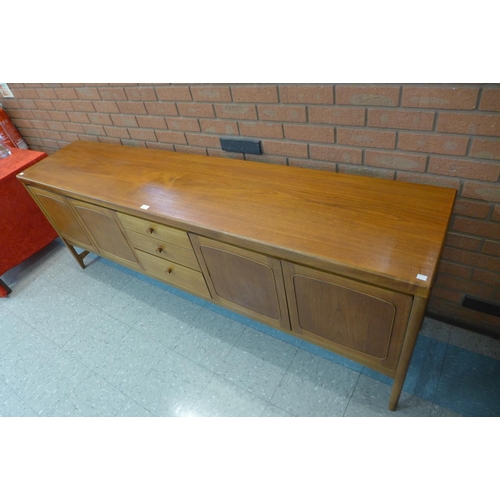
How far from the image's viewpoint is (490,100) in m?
1.03

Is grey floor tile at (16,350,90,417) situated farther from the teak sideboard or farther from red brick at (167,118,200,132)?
red brick at (167,118,200,132)

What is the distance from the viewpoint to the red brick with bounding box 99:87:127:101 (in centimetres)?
187

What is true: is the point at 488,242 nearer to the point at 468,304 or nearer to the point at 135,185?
the point at 468,304

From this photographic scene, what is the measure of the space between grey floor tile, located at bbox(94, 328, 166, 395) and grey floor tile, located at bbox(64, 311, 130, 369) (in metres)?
0.04

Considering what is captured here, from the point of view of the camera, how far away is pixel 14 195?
7.37 ft

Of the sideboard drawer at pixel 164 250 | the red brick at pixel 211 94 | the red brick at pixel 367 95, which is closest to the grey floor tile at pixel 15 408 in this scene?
the sideboard drawer at pixel 164 250

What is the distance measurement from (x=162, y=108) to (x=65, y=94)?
86cm

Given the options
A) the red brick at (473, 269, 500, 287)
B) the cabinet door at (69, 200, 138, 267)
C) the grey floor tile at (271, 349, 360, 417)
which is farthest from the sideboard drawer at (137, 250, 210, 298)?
the red brick at (473, 269, 500, 287)

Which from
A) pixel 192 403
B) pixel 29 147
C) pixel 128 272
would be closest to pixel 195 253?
pixel 192 403

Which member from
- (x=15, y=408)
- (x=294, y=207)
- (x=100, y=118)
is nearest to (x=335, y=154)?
(x=294, y=207)

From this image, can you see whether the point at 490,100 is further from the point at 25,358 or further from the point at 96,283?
the point at 25,358

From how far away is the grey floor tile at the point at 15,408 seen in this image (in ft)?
5.41

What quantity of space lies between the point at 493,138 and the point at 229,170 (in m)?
1.01

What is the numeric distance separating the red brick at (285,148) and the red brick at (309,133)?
32 millimetres
